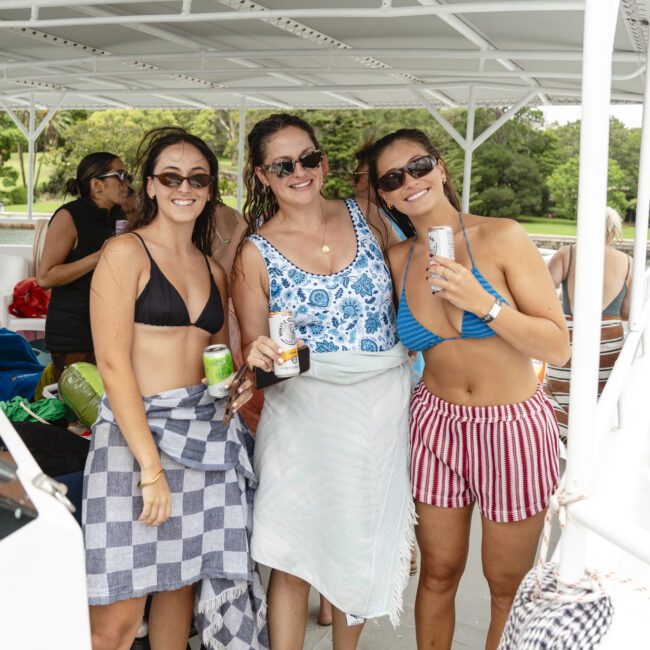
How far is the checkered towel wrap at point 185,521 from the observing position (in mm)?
2133

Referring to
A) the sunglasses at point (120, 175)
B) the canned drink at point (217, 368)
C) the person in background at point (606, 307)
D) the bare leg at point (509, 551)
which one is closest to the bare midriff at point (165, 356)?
the canned drink at point (217, 368)

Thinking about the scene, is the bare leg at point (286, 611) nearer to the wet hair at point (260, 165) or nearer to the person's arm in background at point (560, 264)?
the wet hair at point (260, 165)

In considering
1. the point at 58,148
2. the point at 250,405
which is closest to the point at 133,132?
the point at 58,148

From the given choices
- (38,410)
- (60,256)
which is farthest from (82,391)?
(60,256)

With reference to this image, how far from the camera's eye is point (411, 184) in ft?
7.47

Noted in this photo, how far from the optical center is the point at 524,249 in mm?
2127

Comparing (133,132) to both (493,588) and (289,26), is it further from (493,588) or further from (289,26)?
(493,588)

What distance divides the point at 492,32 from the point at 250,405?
11.8 feet

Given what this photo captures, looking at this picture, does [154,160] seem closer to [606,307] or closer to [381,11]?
[381,11]

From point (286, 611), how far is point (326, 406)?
710mm

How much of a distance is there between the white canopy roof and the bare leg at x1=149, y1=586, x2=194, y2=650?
9.06 ft

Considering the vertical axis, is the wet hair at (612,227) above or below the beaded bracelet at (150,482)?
above

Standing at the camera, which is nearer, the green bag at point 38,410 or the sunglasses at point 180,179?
the sunglasses at point 180,179

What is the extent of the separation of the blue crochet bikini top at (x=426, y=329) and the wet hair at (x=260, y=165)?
50 centimetres
